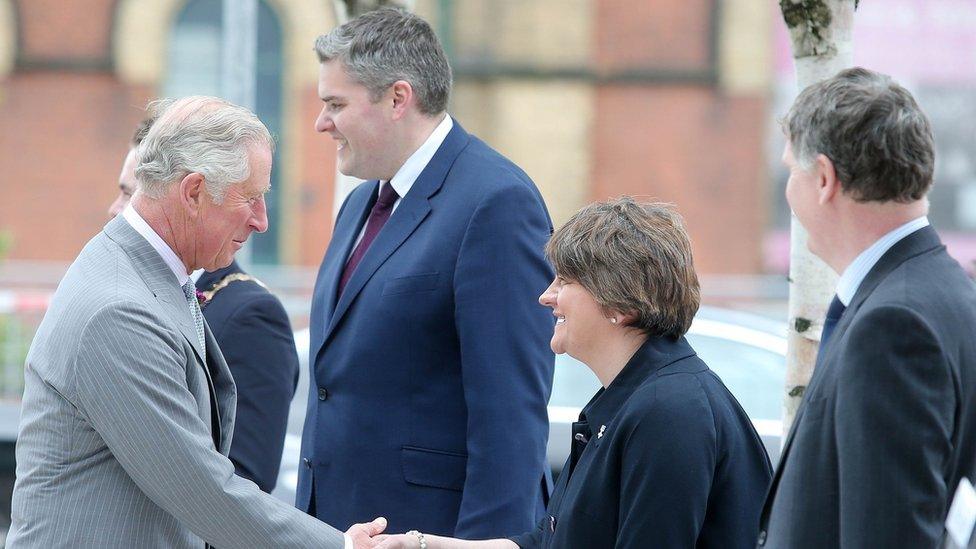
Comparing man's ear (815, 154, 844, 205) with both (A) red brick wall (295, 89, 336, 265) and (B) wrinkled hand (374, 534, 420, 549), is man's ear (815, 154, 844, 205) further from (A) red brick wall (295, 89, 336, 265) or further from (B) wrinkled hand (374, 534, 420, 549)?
(A) red brick wall (295, 89, 336, 265)

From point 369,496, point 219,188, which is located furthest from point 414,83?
point 369,496

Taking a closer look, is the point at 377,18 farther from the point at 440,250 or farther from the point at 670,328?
the point at 670,328

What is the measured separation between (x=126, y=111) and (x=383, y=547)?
51.3 feet

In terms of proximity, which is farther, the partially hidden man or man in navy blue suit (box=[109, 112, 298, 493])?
man in navy blue suit (box=[109, 112, 298, 493])

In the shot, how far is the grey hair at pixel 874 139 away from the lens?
2.15 m

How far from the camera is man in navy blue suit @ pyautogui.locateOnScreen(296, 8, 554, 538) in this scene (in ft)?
9.96

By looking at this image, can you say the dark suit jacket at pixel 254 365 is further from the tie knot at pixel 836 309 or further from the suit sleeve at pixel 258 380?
the tie knot at pixel 836 309

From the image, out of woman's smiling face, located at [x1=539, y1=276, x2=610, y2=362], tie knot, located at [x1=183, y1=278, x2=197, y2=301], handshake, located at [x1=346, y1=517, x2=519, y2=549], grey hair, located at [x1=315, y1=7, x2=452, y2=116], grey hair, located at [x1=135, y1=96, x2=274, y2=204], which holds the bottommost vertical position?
handshake, located at [x1=346, y1=517, x2=519, y2=549]

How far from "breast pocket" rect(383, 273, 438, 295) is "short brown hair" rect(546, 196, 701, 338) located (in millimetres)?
521

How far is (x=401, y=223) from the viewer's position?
127 inches

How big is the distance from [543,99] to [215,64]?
15.6ft

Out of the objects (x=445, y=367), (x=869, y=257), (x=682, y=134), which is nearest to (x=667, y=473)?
(x=869, y=257)

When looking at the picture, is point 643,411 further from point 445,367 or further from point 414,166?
point 414,166

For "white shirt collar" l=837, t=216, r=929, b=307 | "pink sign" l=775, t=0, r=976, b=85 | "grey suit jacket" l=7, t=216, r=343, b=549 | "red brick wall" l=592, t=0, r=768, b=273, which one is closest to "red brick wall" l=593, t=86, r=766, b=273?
"red brick wall" l=592, t=0, r=768, b=273
